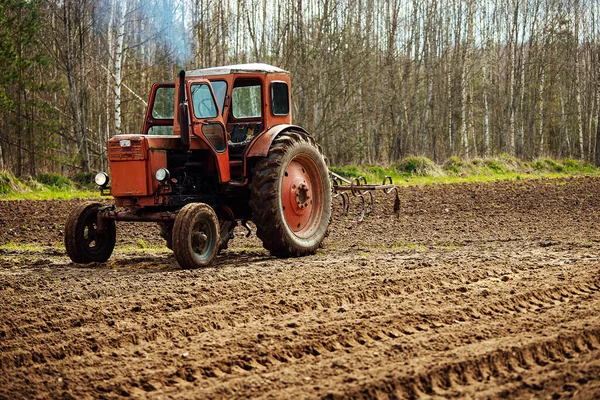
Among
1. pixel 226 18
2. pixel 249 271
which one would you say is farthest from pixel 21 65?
pixel 249 271

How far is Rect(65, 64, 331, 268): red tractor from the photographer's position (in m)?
9.24

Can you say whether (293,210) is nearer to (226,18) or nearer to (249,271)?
(249,271)

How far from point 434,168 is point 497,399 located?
62.2ft

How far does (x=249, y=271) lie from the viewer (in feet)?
28.8

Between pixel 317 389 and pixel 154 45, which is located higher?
pixel 154 45

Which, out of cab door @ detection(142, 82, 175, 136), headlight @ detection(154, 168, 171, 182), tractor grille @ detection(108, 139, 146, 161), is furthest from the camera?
cab door @ detection(142, 82, 175, 136)

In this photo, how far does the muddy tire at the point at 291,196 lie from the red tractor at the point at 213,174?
0.6 inches

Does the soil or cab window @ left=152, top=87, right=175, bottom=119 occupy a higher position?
cab window @ left=152, top=87, right=175, bottom=119

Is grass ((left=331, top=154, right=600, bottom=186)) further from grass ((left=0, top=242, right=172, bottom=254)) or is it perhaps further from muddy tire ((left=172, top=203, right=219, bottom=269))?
muddy tire ((left=172, top=203, right=219, bottom=269))

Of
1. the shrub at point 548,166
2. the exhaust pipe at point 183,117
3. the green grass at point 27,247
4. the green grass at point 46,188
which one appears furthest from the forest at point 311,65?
the exhaust pipe at point 183,117

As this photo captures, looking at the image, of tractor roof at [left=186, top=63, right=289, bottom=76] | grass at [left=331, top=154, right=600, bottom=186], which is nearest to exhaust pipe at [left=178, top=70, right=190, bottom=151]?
tractor roof at [left=186, top=63, right=289, bottom=76]

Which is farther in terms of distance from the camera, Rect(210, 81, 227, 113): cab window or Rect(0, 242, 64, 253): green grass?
Rect(0, 242, 64, 253): green grass

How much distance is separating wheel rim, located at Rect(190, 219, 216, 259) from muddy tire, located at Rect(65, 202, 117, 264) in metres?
1.30

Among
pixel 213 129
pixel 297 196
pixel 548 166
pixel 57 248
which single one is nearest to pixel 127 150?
pixel 213 129
